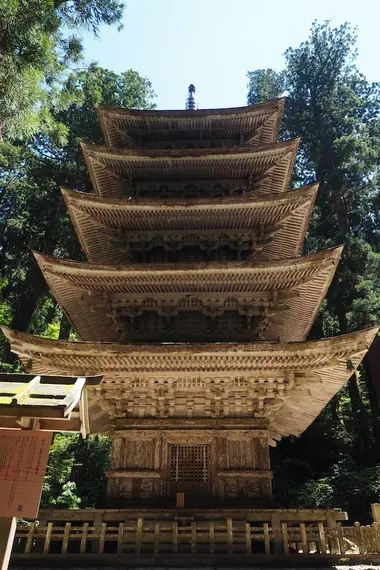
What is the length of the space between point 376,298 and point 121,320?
13.0 metres

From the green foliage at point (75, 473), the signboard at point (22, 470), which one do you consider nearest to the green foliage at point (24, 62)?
the signboard at point (22, 470)

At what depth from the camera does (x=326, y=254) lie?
9.22m

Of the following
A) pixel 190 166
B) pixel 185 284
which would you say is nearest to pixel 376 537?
pixel 185 284

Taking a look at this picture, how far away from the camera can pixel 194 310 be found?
10.4m

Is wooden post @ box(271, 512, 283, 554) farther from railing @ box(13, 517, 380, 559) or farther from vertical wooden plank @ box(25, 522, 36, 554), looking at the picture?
vertical wooden plank @ box(25, 522, 36, 554)

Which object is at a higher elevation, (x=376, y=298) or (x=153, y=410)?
(x=376, y=298)

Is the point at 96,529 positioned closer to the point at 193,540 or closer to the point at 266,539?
the point at 193,540

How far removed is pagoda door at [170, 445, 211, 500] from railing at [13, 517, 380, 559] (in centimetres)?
81

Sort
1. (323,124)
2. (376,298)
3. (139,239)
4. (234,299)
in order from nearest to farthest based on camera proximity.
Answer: (234,299)
(139,239)
(376,298)
(323,124)

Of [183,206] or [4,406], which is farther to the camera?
[183,206]

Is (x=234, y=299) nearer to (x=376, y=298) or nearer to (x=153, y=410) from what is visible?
(x=153, y=410)

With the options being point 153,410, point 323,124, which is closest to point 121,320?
point 153,410

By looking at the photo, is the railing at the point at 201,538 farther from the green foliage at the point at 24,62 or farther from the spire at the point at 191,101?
the spire at the point at 191,101

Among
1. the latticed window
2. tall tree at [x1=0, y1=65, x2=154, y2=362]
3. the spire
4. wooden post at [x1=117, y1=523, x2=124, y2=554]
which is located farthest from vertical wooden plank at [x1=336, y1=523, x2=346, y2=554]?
tall tree at [x1=0, y1=65, x2=154, y2=362]
